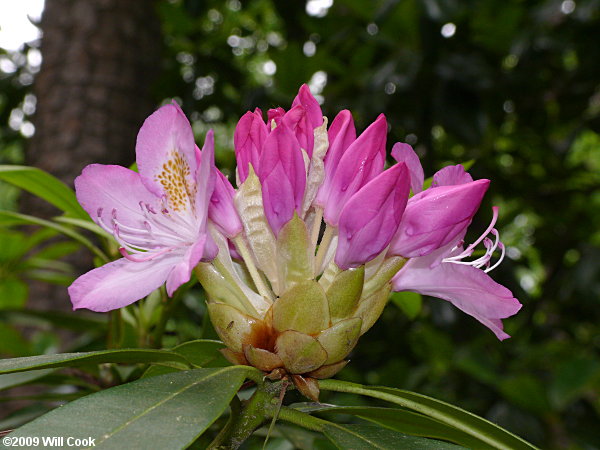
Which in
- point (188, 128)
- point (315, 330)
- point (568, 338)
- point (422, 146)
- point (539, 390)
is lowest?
point (568, 338)

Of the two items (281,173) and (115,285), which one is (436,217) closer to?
(281,173)

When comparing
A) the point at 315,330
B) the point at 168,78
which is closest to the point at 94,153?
the point at 168,78

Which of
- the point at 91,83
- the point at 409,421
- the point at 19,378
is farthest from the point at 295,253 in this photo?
the point at 91,83

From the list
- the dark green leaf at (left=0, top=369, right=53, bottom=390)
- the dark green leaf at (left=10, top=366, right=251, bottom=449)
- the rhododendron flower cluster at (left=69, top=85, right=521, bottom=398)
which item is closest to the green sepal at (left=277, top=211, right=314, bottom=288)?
the rhododendron flower cluster at (left=69, top=85, right=521, bottom=398)

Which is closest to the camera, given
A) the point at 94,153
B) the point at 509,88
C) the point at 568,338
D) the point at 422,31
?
the point at 422,31

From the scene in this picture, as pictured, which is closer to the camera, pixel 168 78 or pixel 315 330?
pixel 315 330

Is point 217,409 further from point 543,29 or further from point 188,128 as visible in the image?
point 543,29

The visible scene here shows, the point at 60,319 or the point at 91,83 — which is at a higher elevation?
the point at 91,83

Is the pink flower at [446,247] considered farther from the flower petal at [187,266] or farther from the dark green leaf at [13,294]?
the dark green leaf at [13,294]
